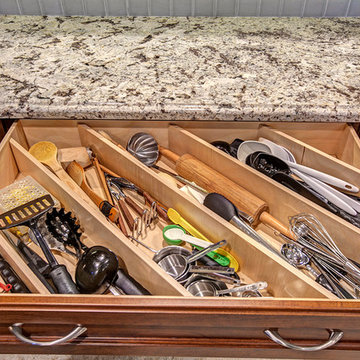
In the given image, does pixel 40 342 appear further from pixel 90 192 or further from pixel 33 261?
pixel 90 192

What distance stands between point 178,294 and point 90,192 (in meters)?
0.36

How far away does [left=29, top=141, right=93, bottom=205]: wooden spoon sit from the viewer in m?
0.89

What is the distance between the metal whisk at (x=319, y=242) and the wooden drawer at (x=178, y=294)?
20 mm

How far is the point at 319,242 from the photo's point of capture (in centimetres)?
78

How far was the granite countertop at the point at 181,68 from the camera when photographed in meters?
0.88

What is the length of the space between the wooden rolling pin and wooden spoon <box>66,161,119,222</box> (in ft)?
0.74

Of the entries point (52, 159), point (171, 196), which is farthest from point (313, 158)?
point (52, 159)

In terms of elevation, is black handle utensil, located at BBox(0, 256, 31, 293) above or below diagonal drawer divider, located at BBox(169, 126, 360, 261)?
below

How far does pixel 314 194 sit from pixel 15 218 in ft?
2.17

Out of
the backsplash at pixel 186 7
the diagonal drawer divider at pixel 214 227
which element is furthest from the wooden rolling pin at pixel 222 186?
the backsplash at pixel 186 7

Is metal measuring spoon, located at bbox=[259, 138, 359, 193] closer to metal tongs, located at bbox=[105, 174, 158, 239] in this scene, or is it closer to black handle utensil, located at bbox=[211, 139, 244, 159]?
black handle utensil, located at bbox=[211, 139, 244, 159]

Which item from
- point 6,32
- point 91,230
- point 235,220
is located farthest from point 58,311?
point 6,32

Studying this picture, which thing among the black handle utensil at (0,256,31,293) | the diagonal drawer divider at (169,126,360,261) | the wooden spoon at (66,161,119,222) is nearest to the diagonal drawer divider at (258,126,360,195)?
the diagonal drawer divider at (169,126,360,261)

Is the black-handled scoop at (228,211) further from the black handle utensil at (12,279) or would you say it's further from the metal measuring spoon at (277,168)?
the black handle utensil at (12,279)
